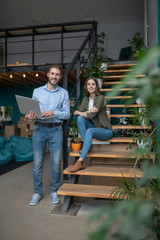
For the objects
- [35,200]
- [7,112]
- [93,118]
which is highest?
[7,112]

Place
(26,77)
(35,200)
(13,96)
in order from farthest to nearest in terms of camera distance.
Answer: (13,96)
(26,77)
(35,200)

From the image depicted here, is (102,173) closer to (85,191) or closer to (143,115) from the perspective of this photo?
(85,191)

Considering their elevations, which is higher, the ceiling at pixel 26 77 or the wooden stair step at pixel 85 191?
the ceiling at pixel 26 77

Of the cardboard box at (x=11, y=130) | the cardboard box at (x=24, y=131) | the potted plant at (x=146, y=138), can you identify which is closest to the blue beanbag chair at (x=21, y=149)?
the cardboard box at (x=24, y=131)

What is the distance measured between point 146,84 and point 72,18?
8987mm

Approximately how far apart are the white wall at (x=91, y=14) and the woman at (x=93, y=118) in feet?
20.1

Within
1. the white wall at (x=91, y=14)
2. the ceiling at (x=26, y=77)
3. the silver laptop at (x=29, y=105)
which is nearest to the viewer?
the silver laptop at (x=29, y=105)

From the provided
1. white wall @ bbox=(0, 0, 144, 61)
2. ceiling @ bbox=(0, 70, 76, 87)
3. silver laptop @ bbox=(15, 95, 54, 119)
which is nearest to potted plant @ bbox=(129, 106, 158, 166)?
silver laptop @ bbox=(15, 95, 54, 119)

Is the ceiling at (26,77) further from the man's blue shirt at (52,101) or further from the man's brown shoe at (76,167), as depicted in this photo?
the man's brown shoe at (76,167)

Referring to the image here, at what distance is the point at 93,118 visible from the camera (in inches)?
105

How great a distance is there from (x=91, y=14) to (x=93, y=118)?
688 cm

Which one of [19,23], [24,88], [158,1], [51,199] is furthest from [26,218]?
[19,23]

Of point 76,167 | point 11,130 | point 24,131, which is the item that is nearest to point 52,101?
point 76,167

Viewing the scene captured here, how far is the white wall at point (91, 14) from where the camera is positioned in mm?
7781
